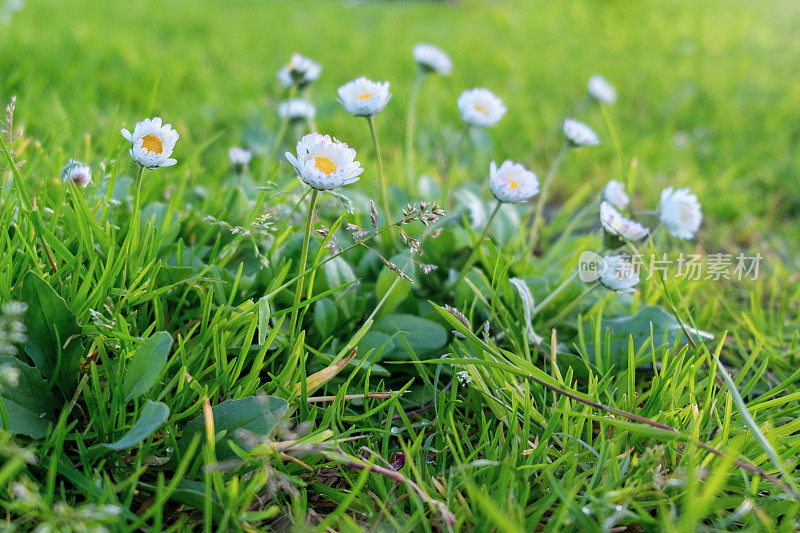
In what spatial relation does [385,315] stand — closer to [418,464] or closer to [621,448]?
[418,464]

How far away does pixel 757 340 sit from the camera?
4.47ft

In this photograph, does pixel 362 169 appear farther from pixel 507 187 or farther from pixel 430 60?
pixel 430 60

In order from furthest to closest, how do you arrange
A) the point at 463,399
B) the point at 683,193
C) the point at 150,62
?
1. the point at 150,62
2. the point at 683,193
3. the point at 463,399

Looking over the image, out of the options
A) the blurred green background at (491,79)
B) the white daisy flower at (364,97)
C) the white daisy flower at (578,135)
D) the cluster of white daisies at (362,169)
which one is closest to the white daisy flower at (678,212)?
the cluster of white daisies at (362,169)

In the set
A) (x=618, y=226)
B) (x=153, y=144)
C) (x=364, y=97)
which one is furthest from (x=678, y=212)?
(x=153, y=144)

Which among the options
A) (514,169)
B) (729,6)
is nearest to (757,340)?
(514,169)

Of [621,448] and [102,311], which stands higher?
[102,311]

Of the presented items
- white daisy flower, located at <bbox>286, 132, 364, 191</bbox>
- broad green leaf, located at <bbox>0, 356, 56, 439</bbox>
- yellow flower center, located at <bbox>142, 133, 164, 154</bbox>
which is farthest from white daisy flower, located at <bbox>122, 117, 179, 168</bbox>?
broad green leaf, located at <bbox>0, 356, 56, 439</bbox>

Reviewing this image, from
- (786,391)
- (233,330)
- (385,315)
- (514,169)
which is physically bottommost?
(786,391)

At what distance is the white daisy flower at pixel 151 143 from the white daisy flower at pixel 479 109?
0.66 metres

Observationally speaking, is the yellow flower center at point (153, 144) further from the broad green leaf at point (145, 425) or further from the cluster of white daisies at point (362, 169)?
the broad green leaf at point (145, 425)

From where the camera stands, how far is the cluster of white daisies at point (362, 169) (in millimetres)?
956

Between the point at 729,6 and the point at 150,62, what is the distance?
4.55 meters

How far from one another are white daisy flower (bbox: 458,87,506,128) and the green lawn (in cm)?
23
